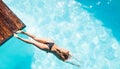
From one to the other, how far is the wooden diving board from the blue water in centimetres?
335

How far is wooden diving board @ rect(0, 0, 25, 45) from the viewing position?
24.3 feet

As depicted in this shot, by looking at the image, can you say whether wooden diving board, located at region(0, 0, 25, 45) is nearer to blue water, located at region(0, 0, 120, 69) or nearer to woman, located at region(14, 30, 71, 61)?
woman, located at region(14, 30, 71, 61)

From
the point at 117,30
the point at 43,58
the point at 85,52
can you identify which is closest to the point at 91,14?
the point at 117,30

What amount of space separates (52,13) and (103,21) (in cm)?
261

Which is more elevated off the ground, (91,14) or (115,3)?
(115,3)

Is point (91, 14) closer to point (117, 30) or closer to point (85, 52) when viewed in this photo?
point (117, 30)

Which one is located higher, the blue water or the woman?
the blue water

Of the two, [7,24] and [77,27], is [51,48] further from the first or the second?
[77,27]

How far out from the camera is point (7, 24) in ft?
25.2

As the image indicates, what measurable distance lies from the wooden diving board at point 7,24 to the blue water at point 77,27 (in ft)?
11.0

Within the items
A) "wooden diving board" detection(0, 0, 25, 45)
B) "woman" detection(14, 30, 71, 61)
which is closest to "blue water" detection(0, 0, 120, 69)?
"wooden diving board" detection(0, 0, 25, 45)

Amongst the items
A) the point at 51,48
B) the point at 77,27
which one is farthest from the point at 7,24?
the point at 77,27

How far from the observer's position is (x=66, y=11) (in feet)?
44.5

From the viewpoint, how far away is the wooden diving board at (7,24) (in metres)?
7.42
